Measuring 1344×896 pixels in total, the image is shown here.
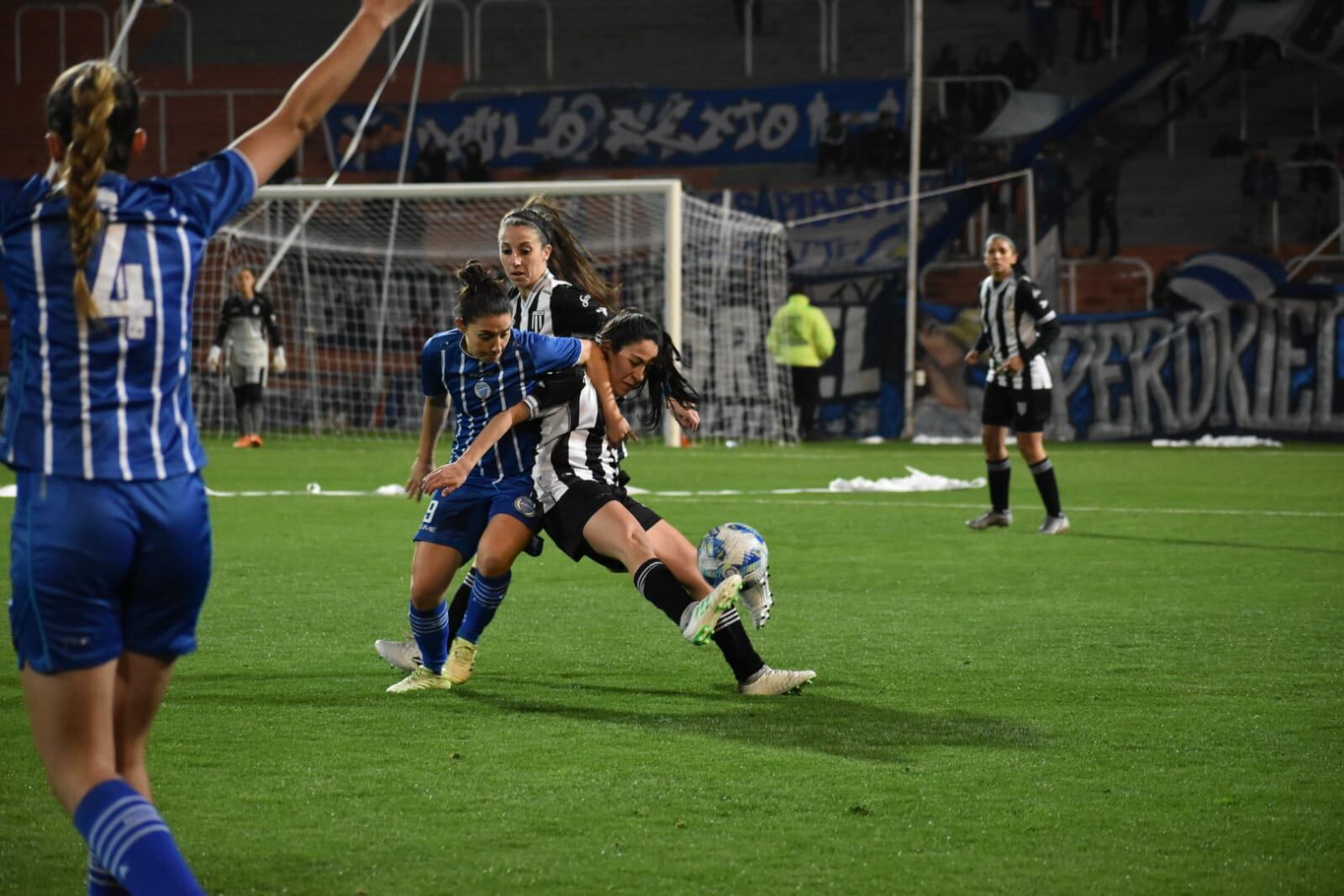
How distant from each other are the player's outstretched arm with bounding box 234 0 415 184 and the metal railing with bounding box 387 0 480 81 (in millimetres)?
27875

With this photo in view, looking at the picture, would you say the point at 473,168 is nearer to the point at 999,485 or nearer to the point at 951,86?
the point at 951,86

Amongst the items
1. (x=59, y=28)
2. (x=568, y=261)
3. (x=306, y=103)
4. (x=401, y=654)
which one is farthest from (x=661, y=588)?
(x=59, y=28)

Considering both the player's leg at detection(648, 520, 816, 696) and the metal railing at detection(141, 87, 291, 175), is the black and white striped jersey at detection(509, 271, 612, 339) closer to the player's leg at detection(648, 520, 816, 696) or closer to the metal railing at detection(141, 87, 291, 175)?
the player's leg at detection(648, 520, 816, 696)

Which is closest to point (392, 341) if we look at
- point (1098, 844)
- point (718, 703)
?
point (718, 703)

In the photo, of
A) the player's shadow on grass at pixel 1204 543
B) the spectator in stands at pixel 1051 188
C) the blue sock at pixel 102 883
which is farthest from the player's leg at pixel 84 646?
the spectator in stands at pixel 1051 188

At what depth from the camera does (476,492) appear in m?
6.52

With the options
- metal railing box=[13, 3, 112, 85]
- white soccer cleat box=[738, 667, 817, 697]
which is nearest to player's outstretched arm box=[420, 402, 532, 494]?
white soccer cleat box=[738, 667, 817, 697]

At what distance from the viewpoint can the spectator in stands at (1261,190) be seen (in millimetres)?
25422

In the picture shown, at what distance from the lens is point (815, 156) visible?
28.5 m

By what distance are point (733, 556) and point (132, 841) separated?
3385mm

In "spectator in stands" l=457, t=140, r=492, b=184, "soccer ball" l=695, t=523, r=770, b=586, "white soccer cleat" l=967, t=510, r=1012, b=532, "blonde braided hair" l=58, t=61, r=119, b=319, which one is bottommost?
"white soccer cleat" l=967, t=510, r=1012, b=532

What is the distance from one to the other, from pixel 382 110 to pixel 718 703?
25.5 metres

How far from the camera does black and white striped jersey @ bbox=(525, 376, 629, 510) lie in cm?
649

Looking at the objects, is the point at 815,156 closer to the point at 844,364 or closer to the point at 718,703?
the point at 844,364
